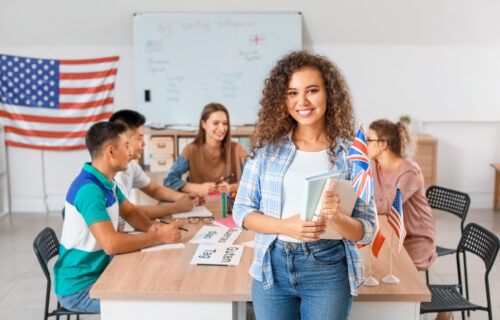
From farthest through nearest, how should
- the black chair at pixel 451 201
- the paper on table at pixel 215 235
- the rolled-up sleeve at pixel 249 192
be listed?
the black chair at pixel 451 201, the paper on table at pixel 215 235, the rolled-up sleeve at pixel 249 192

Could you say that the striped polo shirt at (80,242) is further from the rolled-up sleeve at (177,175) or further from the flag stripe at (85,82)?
the flag stripe at (85,82)

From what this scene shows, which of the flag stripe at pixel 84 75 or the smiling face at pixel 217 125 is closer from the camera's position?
the smiling face at pixel 217 125

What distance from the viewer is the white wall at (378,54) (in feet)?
19.0

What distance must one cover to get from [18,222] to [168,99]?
196 cm

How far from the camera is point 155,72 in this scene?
5895 mm

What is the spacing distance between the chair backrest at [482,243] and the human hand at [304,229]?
4.20 feet

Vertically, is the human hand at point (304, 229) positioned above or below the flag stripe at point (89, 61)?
below

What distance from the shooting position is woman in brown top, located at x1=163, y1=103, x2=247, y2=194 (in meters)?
3.73

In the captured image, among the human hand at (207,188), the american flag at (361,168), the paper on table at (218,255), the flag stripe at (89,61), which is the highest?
the flag stripe at (89,61)

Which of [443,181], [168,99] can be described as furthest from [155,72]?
[443,181]

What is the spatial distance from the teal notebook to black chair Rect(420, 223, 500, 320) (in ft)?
3.52

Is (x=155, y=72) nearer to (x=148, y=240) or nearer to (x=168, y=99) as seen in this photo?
(x=168, y=99)

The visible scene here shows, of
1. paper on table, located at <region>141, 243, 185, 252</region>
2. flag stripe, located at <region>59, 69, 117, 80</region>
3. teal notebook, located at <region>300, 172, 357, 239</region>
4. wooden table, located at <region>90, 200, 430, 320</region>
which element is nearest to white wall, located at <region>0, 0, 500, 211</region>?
flag stripe, located at <region>59, 69, 117, 80</region>

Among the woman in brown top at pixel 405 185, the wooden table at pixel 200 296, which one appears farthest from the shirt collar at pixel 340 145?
the woman in brown top at pixel 405 185
